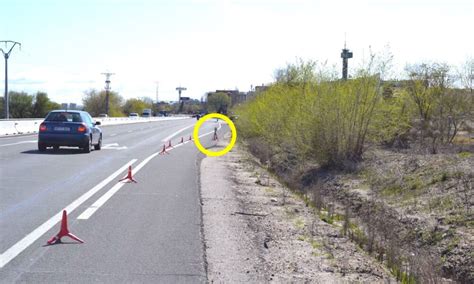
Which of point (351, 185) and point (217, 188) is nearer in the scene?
point (217, 188)

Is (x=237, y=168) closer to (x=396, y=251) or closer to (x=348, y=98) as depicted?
(x=348, y=98)

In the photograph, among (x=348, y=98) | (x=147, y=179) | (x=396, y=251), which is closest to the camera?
(x=396, y=251)

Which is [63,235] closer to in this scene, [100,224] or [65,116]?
[100,224]

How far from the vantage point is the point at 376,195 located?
17.0 meters

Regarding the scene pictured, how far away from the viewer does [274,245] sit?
870cm

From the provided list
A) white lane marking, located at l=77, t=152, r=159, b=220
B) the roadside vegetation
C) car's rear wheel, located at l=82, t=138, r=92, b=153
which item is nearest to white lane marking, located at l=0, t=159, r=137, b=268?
white lane marking, located at l=77, t=152, r=159, b=220

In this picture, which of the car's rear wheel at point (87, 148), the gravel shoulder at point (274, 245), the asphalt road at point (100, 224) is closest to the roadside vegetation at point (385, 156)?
the gravel shoulder at point (274, 245)

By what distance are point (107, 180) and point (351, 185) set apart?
24.9 ft

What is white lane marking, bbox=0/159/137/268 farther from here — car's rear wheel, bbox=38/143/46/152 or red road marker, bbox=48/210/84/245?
car's rear wheel, bbox=38/143/46/152

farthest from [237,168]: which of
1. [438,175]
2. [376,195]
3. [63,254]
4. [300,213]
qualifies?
[63,254]

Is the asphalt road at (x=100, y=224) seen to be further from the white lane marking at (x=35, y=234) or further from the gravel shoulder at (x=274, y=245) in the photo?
the gravel shoulder at (x=274, y=245)

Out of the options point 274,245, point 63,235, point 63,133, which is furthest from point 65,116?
point 274,245

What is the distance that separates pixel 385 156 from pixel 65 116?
1191 centimetres

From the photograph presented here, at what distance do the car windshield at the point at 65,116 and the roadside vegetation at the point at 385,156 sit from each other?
795 cm
